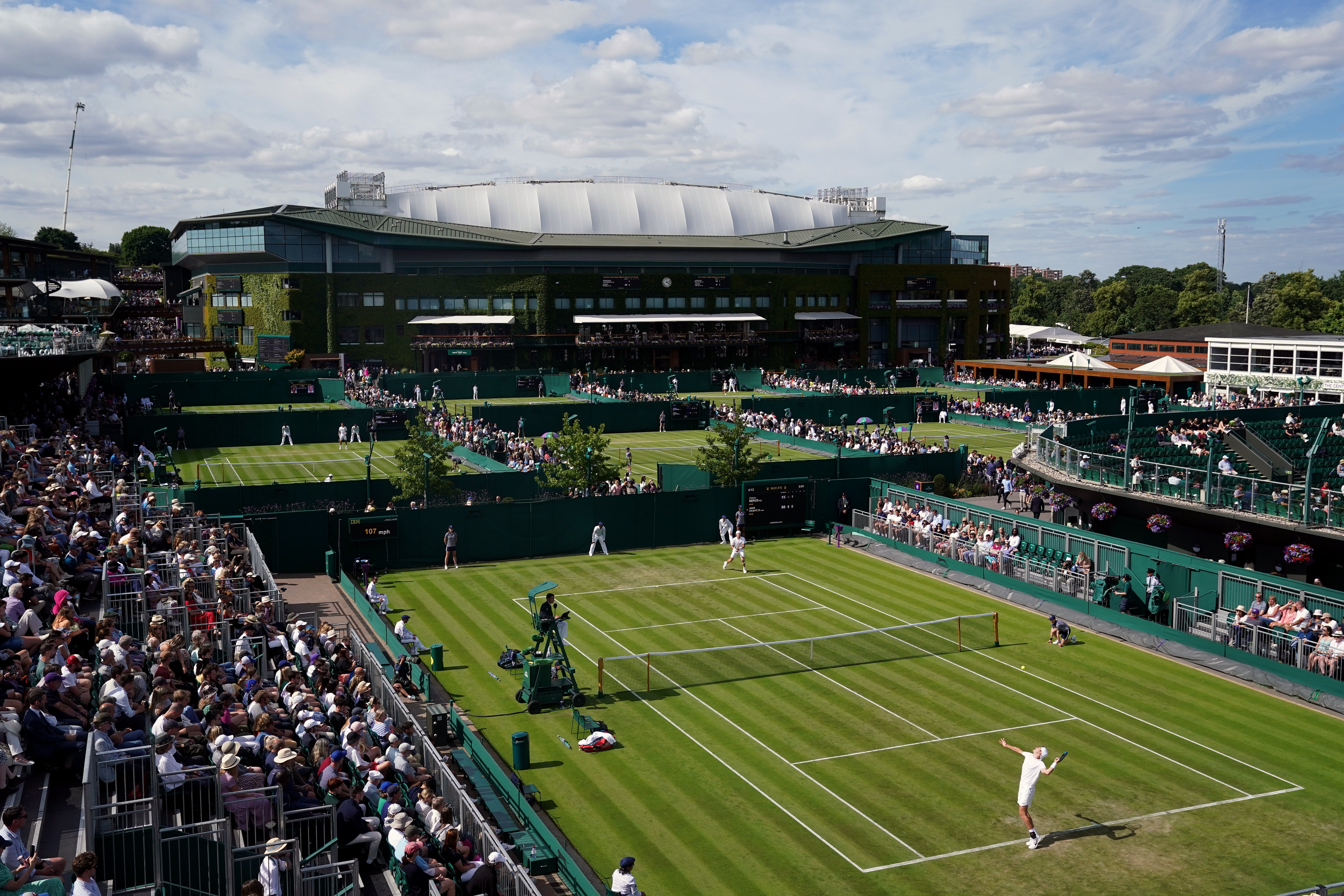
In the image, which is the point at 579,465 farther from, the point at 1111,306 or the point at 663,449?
the point at 1111,306

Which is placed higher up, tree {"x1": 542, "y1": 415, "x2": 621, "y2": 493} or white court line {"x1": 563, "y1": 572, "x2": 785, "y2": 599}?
tree {"x1": 542, "y1": 415, "x2": 621, "y2": 493}

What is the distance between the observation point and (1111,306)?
171 meters

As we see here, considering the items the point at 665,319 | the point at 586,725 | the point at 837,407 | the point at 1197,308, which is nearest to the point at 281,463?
the point at 837,407

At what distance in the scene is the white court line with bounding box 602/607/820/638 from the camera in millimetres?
28719

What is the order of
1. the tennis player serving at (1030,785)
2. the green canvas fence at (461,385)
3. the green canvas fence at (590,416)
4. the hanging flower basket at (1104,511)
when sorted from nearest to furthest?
the tennis player serving at (1030,785), the hanging flower basket at (1104,511), the green canvas fence at (590,416), the green canvas fence at (461,385)

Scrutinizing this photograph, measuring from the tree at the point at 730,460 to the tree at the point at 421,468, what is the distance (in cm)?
951

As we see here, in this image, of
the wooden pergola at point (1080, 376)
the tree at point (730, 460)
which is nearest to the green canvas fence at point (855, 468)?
the tree at point (730, 460)

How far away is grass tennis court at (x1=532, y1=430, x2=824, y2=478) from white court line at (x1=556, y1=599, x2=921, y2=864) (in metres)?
24.5

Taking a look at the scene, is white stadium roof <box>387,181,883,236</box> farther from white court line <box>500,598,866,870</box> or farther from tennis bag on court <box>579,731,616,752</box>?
tennis bag on court <box>579,731,616,752</box>

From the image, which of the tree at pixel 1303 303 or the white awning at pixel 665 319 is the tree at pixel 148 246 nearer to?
the white awning at pixel 665 319

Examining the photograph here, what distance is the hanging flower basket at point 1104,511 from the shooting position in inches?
1400

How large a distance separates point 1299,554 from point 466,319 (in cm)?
8516

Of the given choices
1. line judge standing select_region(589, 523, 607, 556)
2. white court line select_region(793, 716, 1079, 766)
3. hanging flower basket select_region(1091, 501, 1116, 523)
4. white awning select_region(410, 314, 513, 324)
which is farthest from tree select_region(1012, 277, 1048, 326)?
white court line select_region(793, 716, 1079, 766)

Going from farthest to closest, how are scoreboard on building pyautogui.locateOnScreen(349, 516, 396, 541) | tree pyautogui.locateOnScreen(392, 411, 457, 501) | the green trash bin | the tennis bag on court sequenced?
tree pyautogui.locateOnScreen(392, 411, 457, 501), scoreboard on building pyautogui.locateOnScreen(349, 516, 396, 541), the tennis bag on court, the green trash bin
